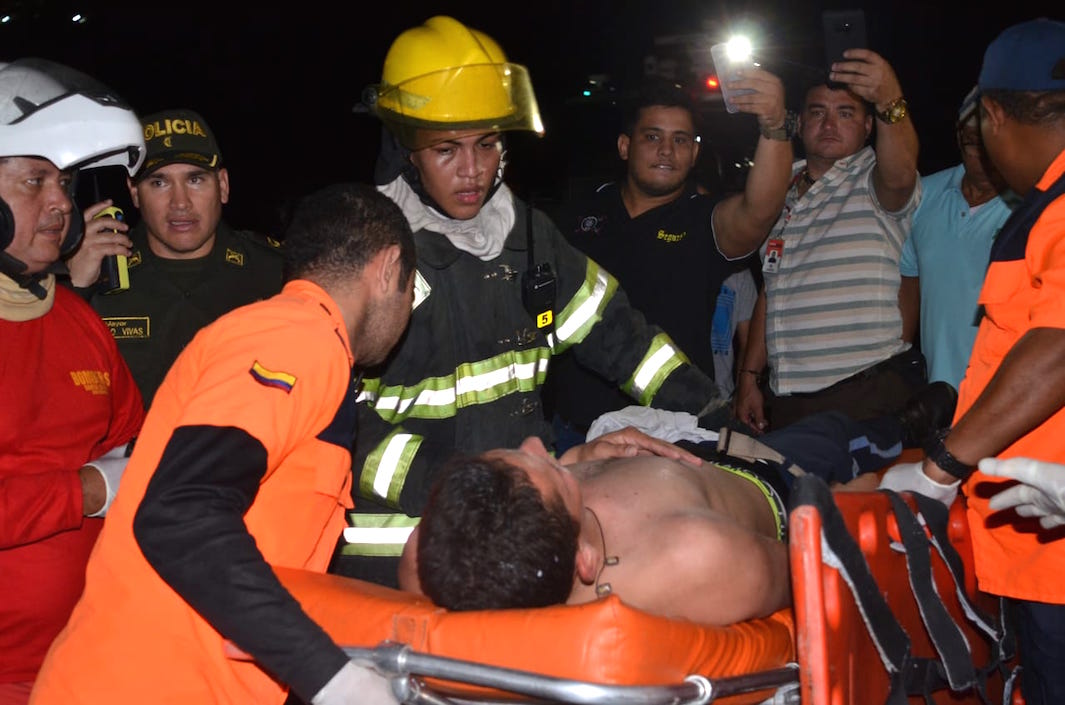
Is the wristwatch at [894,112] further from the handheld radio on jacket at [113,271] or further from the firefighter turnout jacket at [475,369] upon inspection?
the handheld radio on jacket at [113,271]

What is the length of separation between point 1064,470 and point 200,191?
3180mm

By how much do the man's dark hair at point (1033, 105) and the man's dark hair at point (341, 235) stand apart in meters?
1.56

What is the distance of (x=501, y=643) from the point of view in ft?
6.58

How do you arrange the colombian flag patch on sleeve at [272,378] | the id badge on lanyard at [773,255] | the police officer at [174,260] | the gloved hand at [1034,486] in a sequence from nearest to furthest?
1. the colombian flag patch on sleeve at [272,378]
2. the gloved hand at [1034,486]
3. the police officer at [174,260]
4. the id badge on lanyard at [773,255]

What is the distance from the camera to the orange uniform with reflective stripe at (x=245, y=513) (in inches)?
79.2

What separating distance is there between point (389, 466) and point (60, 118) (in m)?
1.26

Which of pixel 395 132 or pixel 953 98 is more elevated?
pixel 953 98

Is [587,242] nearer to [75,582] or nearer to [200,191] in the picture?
[200,191]

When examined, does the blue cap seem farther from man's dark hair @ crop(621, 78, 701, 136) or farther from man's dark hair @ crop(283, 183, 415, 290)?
man's dark hair @ crop(621, 78, 701, 136)

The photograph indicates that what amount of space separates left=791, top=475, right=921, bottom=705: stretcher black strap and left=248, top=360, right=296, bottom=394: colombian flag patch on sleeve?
1025 mm

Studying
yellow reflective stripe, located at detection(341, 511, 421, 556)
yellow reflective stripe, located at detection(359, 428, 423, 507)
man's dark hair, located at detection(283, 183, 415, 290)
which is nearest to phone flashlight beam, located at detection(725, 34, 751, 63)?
man's dark hair, located at detection(283, 183, 415, 290)

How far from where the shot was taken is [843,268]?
4.49 metres

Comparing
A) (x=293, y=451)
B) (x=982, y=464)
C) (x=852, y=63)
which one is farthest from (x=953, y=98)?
(x=293, y=451)

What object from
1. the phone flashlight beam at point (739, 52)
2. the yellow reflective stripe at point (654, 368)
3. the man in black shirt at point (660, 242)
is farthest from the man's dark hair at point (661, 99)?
the yellow reflective stripe at point (654, 368)
